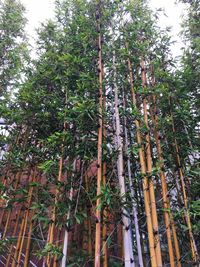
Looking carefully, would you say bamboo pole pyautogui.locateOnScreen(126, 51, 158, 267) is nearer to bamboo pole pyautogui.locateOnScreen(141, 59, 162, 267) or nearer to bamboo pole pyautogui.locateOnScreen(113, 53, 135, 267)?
bamboo pole pyautogui.locateOnScreen(141, 59, 162, 267)

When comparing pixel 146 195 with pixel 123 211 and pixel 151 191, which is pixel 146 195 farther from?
pixel 123 211

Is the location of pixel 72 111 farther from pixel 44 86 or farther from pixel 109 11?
pixel 109 11

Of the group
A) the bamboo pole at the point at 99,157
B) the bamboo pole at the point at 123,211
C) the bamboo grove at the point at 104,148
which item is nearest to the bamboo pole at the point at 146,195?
the bamboo grove at the point at 104,148

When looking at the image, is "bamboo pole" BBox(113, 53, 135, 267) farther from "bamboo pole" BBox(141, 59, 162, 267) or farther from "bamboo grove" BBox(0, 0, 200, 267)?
"bamboo pole" BBox(141, 59, 162, 267)

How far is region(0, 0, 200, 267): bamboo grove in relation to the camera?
266cm

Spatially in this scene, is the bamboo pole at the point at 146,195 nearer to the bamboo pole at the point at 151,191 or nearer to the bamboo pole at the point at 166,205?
the bamboo pole at the point at 151,191

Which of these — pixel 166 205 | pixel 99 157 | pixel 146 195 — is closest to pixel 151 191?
pixel 146 195

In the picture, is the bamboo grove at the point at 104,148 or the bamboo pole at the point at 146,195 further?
the bamboo grove at the point at 104,148

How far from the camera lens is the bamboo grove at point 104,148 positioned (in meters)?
2.66

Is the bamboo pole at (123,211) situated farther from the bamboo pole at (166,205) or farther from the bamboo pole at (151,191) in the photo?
the bamboo pole at (166,205)

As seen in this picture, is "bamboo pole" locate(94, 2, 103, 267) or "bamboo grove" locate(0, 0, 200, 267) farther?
"bamboo grove" locate(0, 0, 200, 267)

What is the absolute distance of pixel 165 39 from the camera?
3.96 m

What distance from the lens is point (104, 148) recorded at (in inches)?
114

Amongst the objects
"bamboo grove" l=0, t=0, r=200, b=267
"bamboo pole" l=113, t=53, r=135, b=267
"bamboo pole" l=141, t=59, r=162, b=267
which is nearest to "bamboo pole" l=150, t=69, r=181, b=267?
"bamboo grove" l=0, t=0, r=200, b=267
